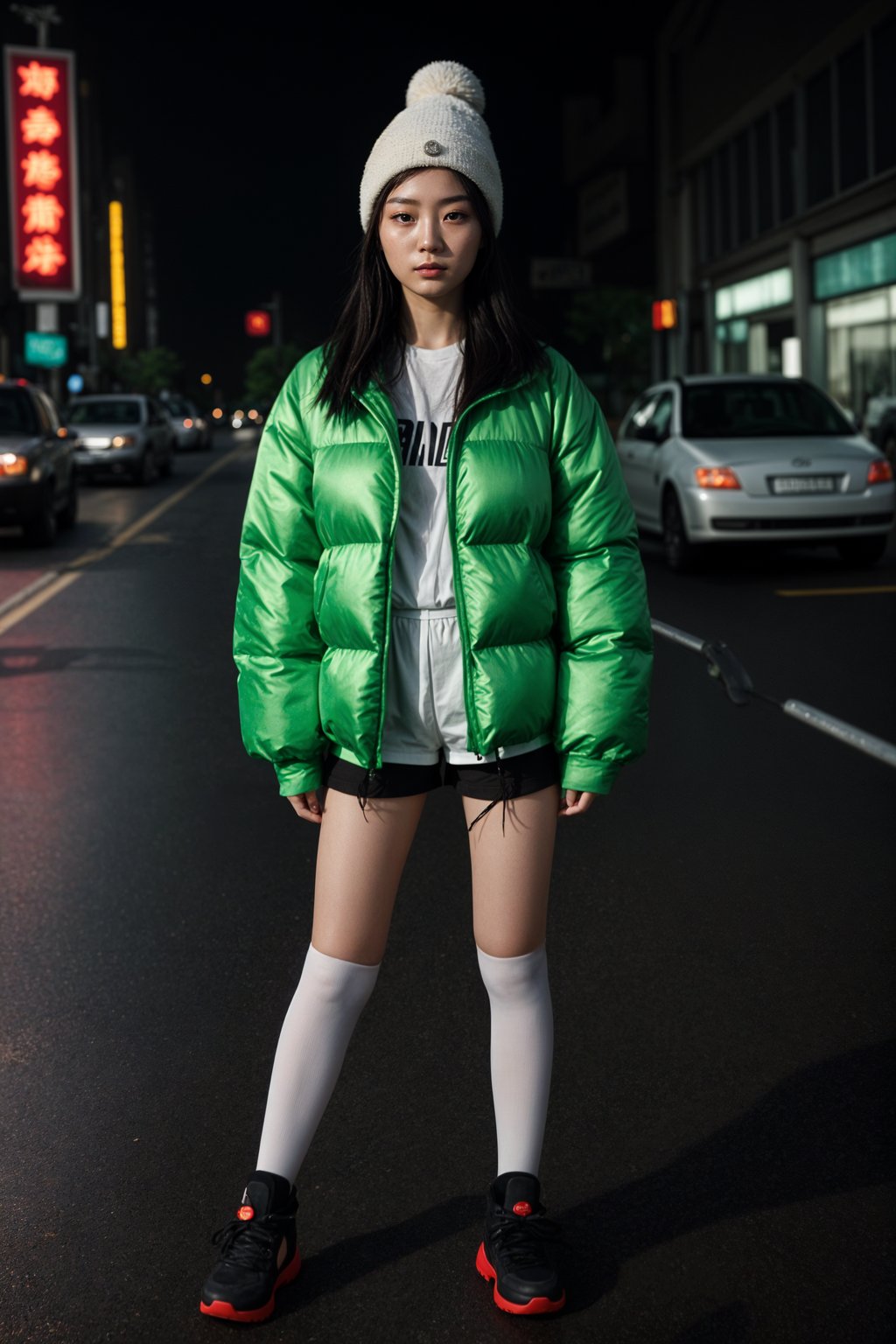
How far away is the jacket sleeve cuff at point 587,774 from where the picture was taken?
2.72 meters

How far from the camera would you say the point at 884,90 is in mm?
28297

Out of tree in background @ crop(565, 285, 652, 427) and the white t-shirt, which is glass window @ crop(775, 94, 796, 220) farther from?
the white t-shirt

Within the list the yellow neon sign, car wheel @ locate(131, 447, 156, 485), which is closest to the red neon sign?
car wheel @ locate(131, 447, 156, 485)

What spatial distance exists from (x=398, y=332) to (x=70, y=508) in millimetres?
17445

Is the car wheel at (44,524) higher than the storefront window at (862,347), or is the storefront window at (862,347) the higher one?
the storefront window at (862,347)

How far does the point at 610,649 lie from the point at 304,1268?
120 centimetres

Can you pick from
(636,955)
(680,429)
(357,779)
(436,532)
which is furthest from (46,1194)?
(680,429)

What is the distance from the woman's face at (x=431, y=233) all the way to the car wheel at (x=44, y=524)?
48.5 ft

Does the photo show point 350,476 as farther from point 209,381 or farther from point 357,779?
point 209,381

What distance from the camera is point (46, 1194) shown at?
3.09 metres

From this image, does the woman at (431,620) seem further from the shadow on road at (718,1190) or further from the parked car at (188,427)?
the parked car at (188,427)

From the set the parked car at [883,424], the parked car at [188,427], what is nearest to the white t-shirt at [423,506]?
the parked car at [883,424]

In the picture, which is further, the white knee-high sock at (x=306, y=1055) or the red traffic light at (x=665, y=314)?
the red traffic light at (x=665, y=314)

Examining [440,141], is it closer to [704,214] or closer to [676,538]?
[676,538]
